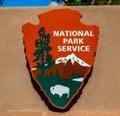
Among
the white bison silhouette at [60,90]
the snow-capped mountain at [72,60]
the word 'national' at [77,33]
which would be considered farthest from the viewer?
the word 'national' at [77,33]

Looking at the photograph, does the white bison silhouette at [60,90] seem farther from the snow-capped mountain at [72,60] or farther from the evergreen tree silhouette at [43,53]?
the snow-capped mountain at [72,60]

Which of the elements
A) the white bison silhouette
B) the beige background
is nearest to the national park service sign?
the white bison silhouette

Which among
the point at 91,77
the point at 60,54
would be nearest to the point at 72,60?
the point at 60,54

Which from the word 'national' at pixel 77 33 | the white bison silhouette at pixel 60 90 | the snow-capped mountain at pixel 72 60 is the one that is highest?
the word 'national' at pixel 77 33

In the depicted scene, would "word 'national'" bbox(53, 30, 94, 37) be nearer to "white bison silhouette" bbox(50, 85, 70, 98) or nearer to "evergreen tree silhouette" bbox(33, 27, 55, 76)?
"evergreen tree silhouette" bbox(33, 27, 55, 76)

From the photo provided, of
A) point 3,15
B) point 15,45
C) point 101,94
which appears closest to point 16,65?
point 15,45

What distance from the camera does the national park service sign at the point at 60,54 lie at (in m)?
10.6

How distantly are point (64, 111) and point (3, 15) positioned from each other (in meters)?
2.67

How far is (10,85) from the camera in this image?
11.0 metres

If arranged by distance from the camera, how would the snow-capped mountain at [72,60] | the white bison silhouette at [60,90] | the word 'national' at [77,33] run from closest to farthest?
the white bison silhouette at [60,90] → the snow-capped mountain at [72,60] → the word 'national' at [77,33]

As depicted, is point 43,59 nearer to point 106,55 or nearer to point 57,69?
point 57,69

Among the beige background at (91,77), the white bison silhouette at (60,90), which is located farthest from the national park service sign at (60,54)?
the beige background at (91,77)

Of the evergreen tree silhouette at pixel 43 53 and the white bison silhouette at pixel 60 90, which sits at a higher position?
the evergreen tree silhouette at pixel 43 53

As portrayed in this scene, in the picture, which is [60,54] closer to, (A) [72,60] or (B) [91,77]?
(A) [72,60]
